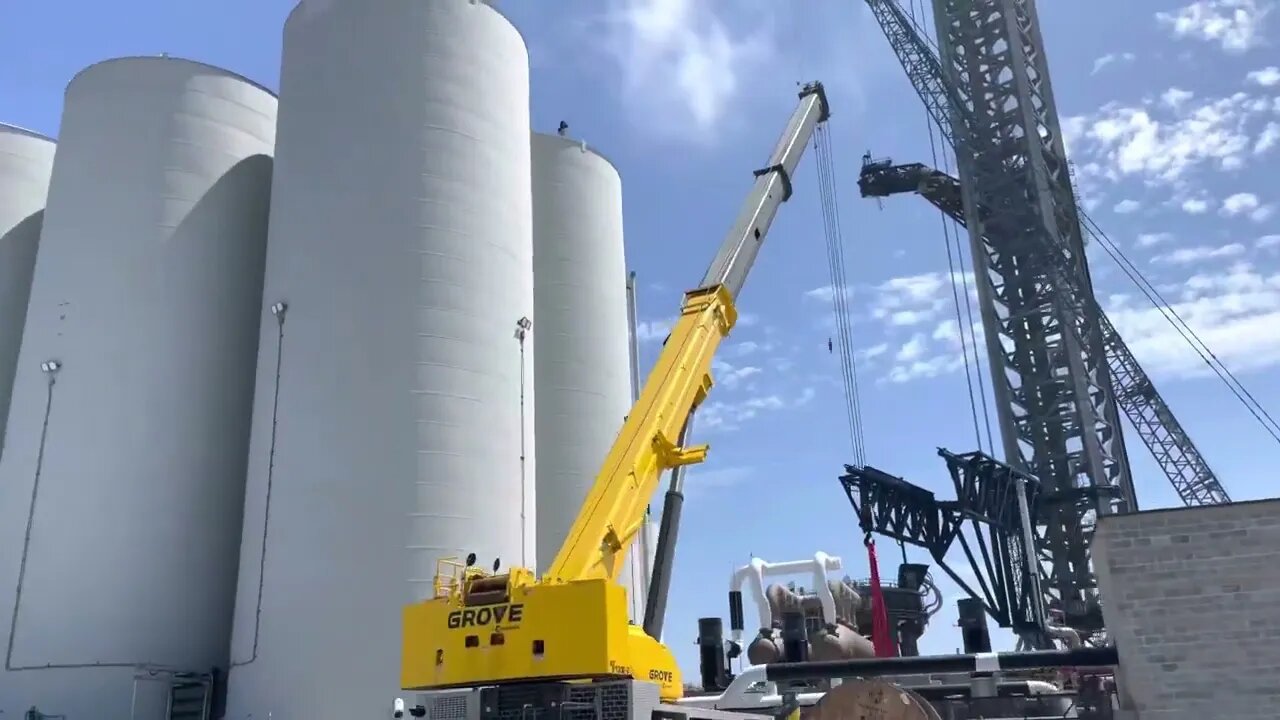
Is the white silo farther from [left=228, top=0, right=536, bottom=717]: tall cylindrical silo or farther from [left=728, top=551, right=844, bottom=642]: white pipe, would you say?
[left=728, top=551, right=844, bottom=642]: white pipe

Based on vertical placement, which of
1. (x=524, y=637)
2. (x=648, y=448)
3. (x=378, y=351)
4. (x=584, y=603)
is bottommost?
(x=524, y=637)

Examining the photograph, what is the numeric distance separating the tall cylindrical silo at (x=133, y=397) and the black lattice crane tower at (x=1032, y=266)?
34.0 m

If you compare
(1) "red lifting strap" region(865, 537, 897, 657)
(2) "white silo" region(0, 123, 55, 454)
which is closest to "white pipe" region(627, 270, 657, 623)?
(1) "red lifting strap" region(865, 537, 897, 657)

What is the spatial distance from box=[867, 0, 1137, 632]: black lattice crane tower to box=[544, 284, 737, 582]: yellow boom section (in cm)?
2986

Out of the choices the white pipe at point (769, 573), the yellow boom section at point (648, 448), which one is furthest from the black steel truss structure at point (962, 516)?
the yellow boom section at point (648, 448)

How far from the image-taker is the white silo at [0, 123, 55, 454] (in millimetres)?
30062

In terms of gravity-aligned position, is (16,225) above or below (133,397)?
above

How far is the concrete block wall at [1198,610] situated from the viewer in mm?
13562

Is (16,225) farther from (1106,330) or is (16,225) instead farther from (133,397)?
(1106,330)

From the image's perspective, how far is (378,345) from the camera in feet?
80.3

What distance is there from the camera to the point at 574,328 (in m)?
33.2

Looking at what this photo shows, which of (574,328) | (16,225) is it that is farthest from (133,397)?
(574,328)

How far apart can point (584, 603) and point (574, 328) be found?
2066cm

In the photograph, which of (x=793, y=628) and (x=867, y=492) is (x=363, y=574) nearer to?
A: (x=793, y=628)
